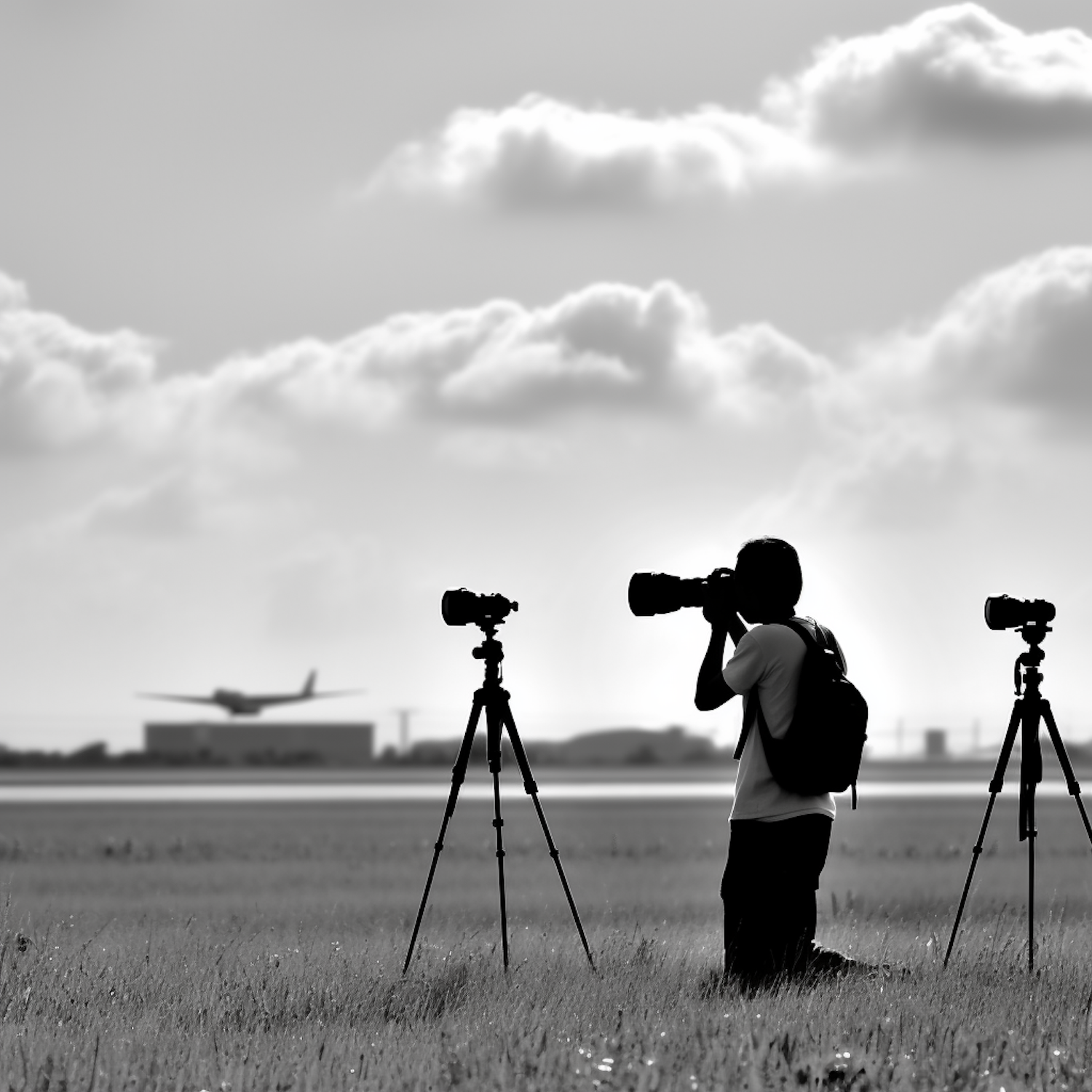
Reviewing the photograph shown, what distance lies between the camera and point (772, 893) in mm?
8273

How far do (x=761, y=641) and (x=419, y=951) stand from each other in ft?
9.91

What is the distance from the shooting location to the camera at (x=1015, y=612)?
931cm

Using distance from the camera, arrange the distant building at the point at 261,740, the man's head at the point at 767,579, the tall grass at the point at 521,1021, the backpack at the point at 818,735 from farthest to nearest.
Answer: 1. the distant building at the point at 261,740
2. the man's head at the point at 767,579
3. the backpack at the point at 818,735
4. the tall grass at the point at 521,1021

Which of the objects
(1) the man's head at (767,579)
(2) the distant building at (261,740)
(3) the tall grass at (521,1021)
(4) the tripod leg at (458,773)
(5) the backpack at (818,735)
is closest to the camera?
(3) the tall grass at (521,1021)

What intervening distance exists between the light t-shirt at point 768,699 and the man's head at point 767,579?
5.5 inches

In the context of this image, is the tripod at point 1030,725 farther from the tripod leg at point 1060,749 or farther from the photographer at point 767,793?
the photographer at point 767,793

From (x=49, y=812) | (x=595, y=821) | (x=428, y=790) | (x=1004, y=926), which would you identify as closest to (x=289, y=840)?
(x=595, y=821)

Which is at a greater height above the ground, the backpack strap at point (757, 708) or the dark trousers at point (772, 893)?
the backpack strap at point (757, 708)

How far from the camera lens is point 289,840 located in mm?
29656

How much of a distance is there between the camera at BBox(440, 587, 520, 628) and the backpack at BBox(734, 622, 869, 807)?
1.74 m

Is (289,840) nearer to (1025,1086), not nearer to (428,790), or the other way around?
(1025,1086)

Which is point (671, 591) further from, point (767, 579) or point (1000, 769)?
point (1000, 769)

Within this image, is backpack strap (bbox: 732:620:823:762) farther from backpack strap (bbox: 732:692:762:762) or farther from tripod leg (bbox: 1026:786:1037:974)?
tripod leg (bbox: 1026:786:1037:974)

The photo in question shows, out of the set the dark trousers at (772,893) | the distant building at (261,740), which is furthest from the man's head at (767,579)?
the distant building at (261,740)
